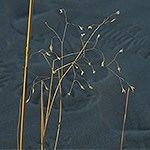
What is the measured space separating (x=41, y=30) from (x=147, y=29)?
0.45m

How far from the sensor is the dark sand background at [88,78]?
5.36 feet

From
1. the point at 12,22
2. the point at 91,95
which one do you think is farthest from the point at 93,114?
the point at 12,22

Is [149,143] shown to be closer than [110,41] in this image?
Yes

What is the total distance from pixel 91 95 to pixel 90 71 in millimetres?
136

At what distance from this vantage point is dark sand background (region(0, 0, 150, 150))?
163cm

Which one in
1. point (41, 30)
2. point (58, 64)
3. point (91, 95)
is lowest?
point (91, 95)

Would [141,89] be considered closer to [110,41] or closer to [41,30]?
[110,41]

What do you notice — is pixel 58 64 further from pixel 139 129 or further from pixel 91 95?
pixel 139 129

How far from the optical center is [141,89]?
1.84m

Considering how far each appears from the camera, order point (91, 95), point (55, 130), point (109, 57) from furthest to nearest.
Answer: point (109, 57), point (91, 95), point (55, 130)

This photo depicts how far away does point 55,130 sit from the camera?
1643 millimetres

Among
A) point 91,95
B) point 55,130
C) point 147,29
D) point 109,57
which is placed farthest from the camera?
point 147,29

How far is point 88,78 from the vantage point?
6.00 ft

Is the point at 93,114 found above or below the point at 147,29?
below
